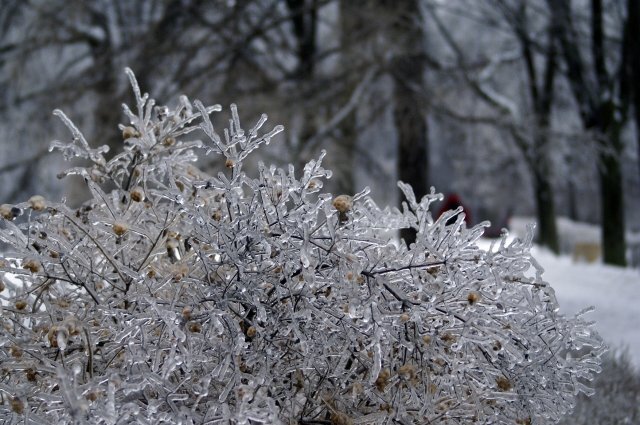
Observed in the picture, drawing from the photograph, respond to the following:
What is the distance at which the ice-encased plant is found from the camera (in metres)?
1.97

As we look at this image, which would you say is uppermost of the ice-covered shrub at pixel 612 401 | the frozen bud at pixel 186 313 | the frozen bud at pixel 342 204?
the frozen bud at pixel 342 204

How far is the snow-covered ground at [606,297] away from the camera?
7392mm

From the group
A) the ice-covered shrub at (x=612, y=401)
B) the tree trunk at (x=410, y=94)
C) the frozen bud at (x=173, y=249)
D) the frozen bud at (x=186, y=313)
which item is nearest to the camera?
the frozen bud at (x=186, y=313)

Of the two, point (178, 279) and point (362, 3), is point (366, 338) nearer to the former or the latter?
point (178, 279)

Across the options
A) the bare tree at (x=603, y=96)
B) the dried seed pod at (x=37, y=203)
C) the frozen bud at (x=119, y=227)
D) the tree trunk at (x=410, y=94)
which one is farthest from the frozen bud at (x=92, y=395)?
the bare tree at (x=603, y=96)

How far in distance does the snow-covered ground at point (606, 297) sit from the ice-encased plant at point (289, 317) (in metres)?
3.77

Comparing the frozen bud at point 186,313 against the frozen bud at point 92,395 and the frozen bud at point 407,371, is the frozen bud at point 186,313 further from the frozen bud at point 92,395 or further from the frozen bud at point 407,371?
the frozen bud at point 407,371

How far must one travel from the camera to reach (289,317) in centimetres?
206

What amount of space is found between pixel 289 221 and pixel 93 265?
0.67 meters

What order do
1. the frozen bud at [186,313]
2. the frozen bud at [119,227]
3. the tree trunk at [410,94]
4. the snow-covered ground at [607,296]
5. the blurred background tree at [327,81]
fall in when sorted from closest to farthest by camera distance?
the frozen bud at [186,313]
the frozen bud at [119,227]
the snow-covered ground at [607,296]
the tree trunk at [410,94]
the blurred background tree at [327,81]

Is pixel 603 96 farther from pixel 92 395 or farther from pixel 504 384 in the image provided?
pixel 92 395

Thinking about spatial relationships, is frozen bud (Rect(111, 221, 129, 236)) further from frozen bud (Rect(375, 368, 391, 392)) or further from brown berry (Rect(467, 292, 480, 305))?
brown berry (Rect(467, 292, 480, 305))

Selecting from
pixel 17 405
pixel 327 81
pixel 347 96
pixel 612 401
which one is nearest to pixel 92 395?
pixel 17 405

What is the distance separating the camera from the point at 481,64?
1063 centimetres
